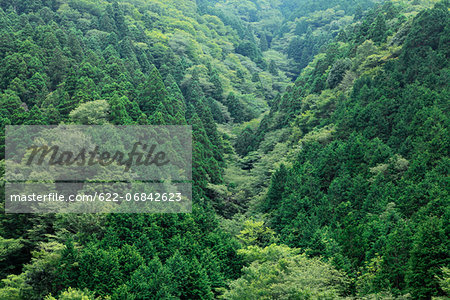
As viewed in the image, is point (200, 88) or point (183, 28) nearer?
point (200, 88)

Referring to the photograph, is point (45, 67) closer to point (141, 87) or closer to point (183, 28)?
point (141, 87)

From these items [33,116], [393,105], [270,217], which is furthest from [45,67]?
[393,105]

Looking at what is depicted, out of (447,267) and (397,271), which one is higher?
(447,267)

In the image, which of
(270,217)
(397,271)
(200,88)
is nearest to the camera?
(397,271)

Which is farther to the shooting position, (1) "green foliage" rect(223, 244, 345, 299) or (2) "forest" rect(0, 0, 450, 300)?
(2) "forest" rect(0, 0, 450, 300)

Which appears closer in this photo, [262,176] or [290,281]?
[290,281]

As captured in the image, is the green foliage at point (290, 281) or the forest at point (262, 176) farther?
the forest at point (262, 176)

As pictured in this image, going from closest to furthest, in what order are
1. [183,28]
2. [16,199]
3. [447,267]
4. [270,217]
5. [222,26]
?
[447,267] < [16,199] < [270,217] < [183,28] < [222,26]

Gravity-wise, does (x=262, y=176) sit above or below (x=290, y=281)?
below
